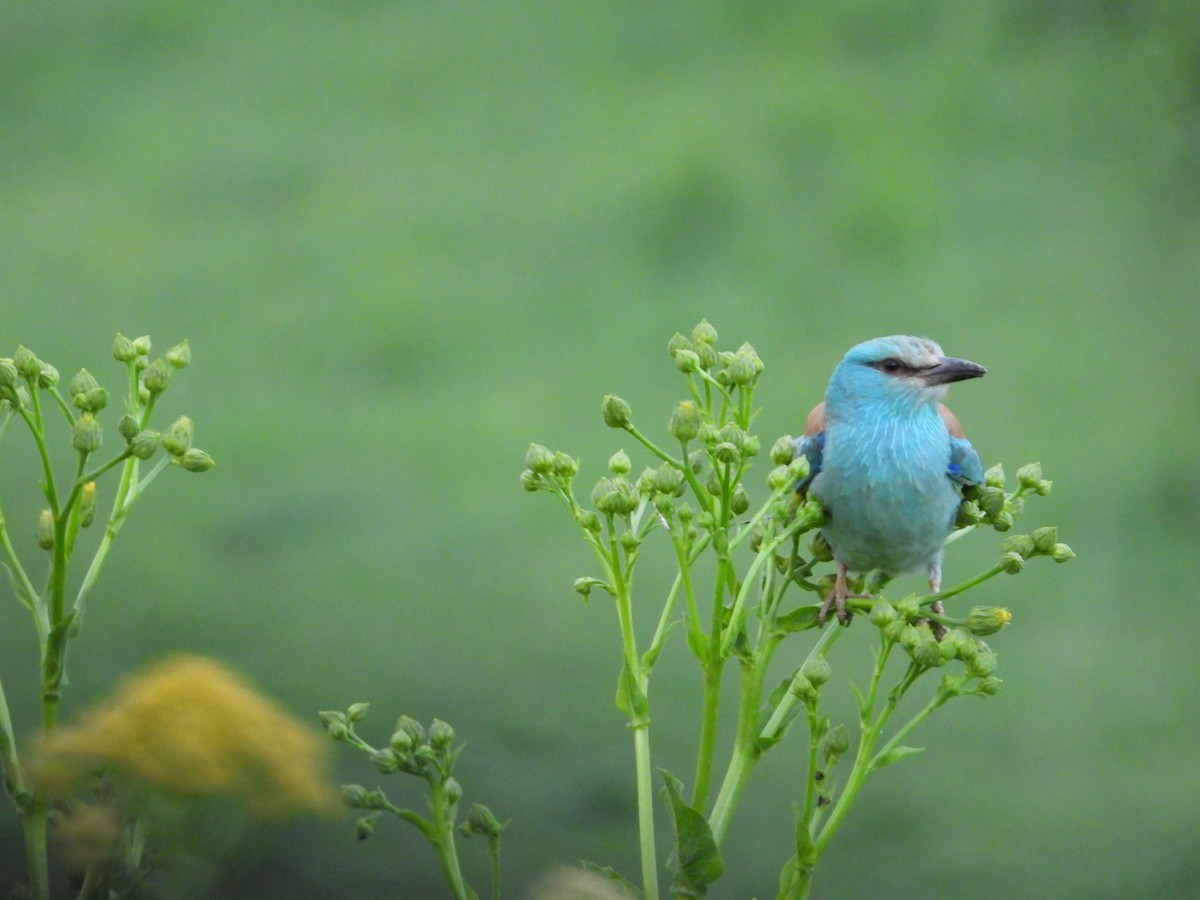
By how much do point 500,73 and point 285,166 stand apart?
→ 11.9 inches

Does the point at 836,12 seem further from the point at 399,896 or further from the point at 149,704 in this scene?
the point at 149,704

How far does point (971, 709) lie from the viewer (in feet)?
5.10

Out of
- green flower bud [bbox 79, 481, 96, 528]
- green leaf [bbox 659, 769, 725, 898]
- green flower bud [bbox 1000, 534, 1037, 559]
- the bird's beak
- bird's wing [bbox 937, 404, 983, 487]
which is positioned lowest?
green leaf [bbox 659, 769, 725, 898]

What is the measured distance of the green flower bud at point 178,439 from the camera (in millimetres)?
617

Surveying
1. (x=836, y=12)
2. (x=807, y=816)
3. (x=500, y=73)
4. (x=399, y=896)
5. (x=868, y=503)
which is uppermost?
(x=836, y=12)

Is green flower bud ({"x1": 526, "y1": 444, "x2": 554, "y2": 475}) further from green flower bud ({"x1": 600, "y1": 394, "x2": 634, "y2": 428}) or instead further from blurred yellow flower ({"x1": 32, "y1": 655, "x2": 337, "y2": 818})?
blurred yellow flower ({"x1": 32, "y1": 655, "x2": 337, "y2": 818})

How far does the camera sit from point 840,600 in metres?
0.69

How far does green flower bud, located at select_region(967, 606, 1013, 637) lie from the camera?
0.62 m

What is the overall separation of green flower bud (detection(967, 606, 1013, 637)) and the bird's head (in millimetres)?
145

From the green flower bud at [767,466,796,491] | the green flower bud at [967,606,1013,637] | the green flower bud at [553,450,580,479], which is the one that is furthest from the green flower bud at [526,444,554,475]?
the green flower bud at [967,606,1013,637]

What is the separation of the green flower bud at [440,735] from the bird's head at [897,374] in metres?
0.28

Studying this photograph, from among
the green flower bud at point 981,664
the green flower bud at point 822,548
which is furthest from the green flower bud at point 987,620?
the green flower bud at point 822,548

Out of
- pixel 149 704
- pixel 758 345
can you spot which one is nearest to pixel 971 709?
pixel 758 345

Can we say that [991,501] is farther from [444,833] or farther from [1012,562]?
[444,833]
